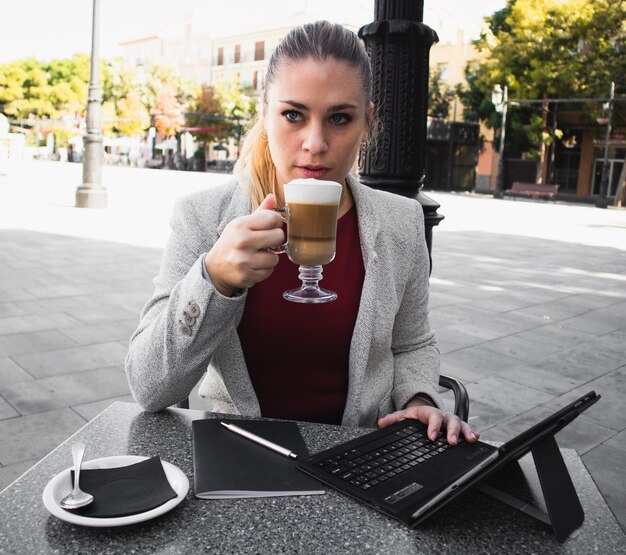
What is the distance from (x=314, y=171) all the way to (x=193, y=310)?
498 millimetres

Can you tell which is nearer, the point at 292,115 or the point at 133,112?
the point at 292,115

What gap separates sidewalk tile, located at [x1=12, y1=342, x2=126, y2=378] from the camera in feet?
14.8

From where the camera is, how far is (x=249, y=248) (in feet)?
4.58

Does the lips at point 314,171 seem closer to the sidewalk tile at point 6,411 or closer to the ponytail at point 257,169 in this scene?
the ponytail at point 257,169

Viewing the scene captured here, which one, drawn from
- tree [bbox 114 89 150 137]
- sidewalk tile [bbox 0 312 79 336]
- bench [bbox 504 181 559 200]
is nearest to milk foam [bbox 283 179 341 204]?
sidewalk tile [bbox 0 312 79 336]

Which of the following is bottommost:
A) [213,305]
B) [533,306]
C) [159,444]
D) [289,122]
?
[533,306]

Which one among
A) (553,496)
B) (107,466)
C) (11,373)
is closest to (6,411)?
(11,373)

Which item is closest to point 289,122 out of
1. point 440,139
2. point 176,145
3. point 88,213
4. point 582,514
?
point 582,514

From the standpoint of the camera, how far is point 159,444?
1.49 m

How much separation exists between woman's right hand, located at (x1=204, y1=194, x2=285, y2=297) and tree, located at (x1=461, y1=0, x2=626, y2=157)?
2602cm

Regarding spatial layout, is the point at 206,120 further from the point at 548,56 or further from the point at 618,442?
the point at 618,442

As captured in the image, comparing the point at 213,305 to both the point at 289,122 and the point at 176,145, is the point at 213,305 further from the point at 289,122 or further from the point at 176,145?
the point at 176,145

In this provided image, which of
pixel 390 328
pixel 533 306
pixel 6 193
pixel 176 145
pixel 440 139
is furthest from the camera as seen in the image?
pixel 176 145

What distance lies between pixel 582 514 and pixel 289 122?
1.11 metres
